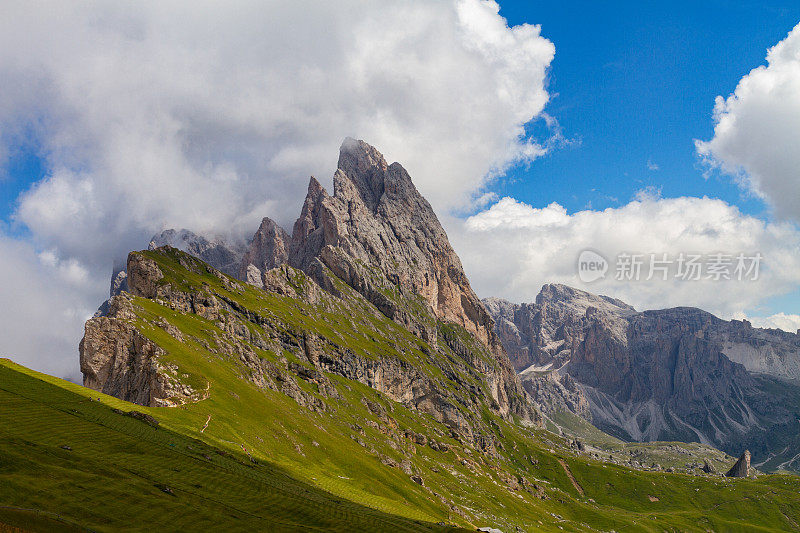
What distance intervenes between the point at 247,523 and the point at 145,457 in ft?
84.8

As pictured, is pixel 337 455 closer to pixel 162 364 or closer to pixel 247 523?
pixel 162 364

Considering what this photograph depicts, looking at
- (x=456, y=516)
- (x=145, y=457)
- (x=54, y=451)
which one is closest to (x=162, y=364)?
(x=145, y=457)

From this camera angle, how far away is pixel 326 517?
6378 centimetres

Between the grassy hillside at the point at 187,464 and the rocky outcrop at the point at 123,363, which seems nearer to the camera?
the grassy hillside at the point at 187,464

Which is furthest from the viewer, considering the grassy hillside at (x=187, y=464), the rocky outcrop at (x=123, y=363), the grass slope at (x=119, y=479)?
the rocky outcrop at (x=123, y=363)

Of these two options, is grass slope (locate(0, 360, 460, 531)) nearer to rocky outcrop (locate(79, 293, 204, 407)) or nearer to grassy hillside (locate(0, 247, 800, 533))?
grassy hillside (locate(0, 247, 800, 533))

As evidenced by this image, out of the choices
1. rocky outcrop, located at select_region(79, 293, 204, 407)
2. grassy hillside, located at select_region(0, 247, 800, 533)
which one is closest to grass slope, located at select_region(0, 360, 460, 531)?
grassy hillside, located at select_region(0, 247, 800, 533)

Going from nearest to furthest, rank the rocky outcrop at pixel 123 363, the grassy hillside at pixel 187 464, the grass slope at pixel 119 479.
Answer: the grass slope at pixel 119 479
the grassy hillside at pixel 187 464
the rocky outcrop at pixel 123 363

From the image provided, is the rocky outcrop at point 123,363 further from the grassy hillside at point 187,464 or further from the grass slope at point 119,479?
the grass slope at point 119,479

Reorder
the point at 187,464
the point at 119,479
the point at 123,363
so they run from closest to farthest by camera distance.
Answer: the point at 119,479 < the point at 187,464 < the point at 123,363

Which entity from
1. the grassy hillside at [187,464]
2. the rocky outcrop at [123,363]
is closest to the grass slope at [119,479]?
the grassy hillside at [187,464]

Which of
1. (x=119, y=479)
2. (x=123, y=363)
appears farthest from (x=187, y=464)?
(x=123, y=363)

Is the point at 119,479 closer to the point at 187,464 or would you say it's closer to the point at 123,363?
the point at 187,464

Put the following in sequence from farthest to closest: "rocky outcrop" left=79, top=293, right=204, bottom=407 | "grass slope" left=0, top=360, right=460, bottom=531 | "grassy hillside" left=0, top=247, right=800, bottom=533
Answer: "rocky outcrop" left=79, top=293, right=204, bottom=407 → "grassy hillside" left=0, top=247, right=800, bottom=533 → "grass slope" left=0, top=360, right=460, bottom=531
